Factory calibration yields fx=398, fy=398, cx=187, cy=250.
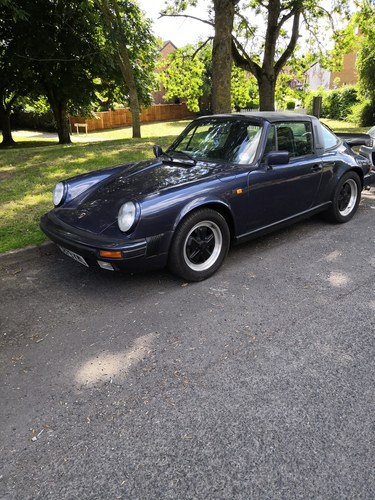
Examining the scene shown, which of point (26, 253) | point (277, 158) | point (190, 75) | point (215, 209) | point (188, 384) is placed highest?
point (190, 75)

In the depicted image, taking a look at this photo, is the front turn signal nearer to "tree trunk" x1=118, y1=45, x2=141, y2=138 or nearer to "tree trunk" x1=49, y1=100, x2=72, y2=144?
"tree trunk" x1=118, y1=45, x2=141, y2=138

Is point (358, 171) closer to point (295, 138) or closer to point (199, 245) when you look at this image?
point (295, 138)

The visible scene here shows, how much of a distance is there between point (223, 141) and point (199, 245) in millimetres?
1356

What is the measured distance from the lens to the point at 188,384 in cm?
245

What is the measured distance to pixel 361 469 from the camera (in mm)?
1880

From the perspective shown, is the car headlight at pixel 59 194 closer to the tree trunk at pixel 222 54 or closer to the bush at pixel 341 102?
the tree trunk at pixel 222 54

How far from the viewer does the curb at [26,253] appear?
419 centimetres

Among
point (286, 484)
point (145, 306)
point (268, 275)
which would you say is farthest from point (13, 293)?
point (286, 484)

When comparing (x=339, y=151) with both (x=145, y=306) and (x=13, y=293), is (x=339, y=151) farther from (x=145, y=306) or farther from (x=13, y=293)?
(x=13, y=293)

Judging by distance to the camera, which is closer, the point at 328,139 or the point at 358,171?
the point at 328,139

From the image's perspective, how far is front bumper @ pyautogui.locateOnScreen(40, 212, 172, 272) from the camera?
327cm

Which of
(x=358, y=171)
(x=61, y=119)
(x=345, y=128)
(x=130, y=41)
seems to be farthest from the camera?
(x=61, y=119)

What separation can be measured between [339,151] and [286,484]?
439 centimetres

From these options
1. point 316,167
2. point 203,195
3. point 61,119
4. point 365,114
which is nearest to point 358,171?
point 316,167
